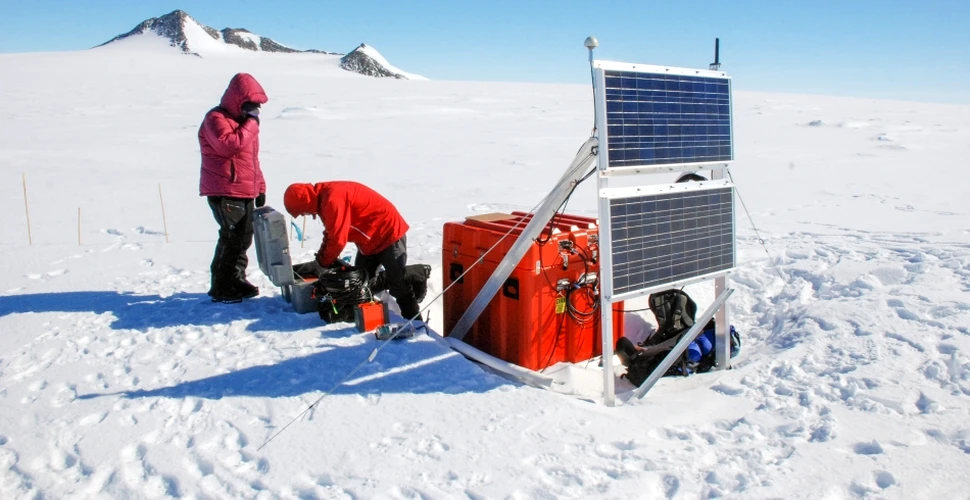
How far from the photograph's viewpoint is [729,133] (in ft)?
16.7

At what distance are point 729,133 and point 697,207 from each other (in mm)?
667

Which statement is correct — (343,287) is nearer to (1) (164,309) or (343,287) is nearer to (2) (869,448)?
(1) (164,309)

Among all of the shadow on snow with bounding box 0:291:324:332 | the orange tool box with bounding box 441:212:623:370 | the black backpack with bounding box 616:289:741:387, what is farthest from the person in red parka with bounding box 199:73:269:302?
the black backpack with bounding box 616:289:741:387

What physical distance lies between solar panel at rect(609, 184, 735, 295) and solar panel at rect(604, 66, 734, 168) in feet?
0.85

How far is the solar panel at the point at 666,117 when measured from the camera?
13.8 feet

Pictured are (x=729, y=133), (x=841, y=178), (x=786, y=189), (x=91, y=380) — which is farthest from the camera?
(x=841, y=178)

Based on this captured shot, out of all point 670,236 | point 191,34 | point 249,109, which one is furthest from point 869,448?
point 191,34

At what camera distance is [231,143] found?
18.9ft

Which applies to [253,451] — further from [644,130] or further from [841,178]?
[841,178]

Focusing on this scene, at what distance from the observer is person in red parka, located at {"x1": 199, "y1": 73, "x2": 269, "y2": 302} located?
579 cm

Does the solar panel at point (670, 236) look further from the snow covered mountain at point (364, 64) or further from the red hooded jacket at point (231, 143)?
the snow covered mountain at point (364, 64)

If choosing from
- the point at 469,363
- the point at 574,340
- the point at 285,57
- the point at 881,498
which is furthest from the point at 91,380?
the point at 285,57

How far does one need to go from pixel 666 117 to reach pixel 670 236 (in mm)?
786

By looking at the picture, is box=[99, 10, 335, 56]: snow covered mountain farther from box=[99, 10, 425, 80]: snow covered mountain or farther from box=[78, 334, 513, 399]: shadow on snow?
box=[78, 334, 513, 399]: shadow on snow
